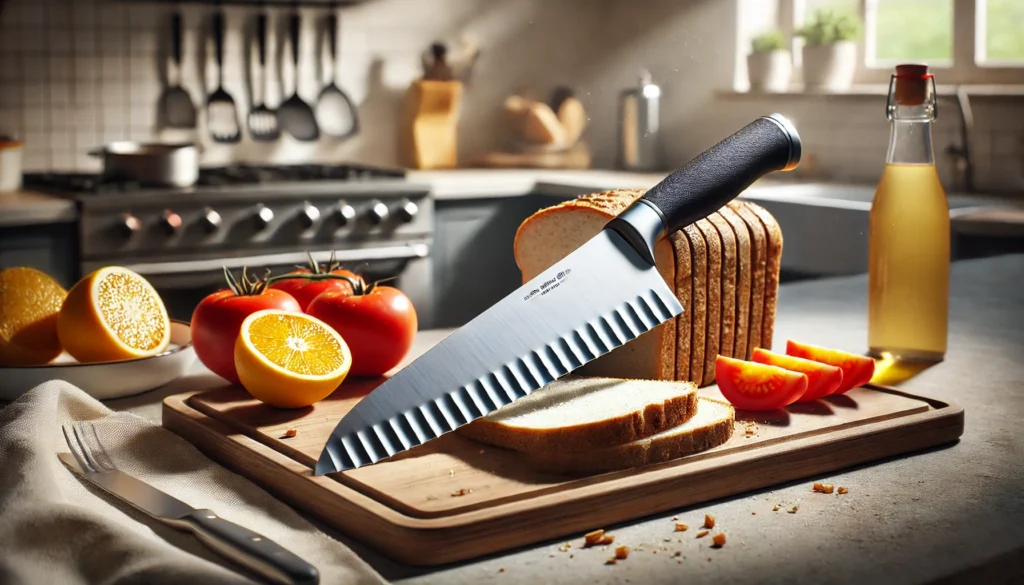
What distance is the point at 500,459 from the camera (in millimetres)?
885

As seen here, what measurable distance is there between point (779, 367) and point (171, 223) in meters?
2.12

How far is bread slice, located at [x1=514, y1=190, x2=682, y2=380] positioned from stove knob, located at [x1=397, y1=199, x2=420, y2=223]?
198 centimetres

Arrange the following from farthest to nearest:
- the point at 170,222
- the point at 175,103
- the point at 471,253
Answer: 1. the point at 175,103
2. the point at 471,253
3. the point at 170,222

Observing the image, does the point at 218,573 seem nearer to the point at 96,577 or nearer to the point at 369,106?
the point at 96,577

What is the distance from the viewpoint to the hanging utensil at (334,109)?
390 centimetres

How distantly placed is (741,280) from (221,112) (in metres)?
2.86

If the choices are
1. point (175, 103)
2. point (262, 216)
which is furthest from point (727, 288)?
point (175, 103)

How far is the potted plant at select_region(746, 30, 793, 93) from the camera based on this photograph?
3.72 meters

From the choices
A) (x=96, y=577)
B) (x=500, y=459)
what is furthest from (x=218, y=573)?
(x=500, y=459)

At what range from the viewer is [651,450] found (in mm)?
878

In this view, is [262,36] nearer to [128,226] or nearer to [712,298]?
[128,226]

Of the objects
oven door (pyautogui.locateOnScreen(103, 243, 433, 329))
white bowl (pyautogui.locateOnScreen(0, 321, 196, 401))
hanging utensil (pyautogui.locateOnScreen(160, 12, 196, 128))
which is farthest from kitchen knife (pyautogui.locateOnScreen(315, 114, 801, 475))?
hanging utensil (pyautogui.locateOnScreen(160, 12, 196, 128))

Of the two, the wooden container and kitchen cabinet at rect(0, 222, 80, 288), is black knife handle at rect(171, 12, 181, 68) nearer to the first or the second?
the wooden container

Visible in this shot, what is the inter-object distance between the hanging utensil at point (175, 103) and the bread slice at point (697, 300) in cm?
284
